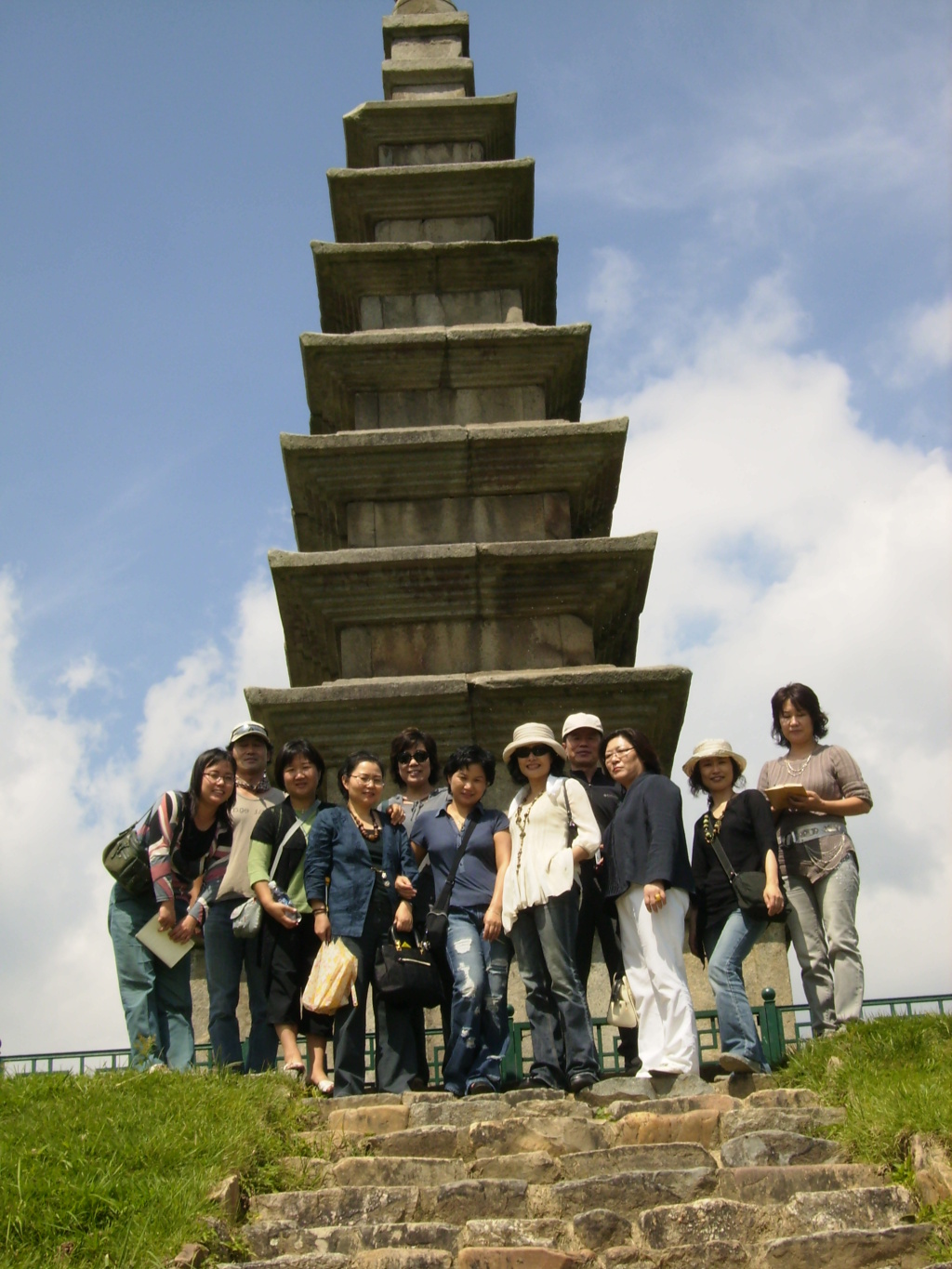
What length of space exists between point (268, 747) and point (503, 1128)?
8.55ft

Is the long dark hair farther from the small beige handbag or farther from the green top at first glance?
the small beige handbag

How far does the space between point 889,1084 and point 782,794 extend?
1.73 metres

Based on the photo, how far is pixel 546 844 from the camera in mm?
6129

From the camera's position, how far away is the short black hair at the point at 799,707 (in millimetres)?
6719

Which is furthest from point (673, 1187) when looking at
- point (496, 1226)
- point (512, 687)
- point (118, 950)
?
point (512, 687)

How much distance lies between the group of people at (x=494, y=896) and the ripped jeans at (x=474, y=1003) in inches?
0.4

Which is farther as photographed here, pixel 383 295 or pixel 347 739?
pixel 383 295

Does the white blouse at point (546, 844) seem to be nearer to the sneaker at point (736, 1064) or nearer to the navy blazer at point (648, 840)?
the navy blazer at point (648, 840)

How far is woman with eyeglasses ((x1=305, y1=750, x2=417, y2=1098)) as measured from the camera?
5883 mm

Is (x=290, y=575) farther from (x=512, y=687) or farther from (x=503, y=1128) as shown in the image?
(x=503, y=1128)

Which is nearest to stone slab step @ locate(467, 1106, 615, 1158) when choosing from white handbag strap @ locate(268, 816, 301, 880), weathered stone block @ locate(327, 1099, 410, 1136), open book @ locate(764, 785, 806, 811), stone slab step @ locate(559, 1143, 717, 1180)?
stone slab step @ locate(559, 1143, 717, 1180)

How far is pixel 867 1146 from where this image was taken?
15.2 ft

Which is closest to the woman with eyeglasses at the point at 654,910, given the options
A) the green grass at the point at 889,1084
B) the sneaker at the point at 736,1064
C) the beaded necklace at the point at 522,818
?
the sneaker at the point at 736,1064

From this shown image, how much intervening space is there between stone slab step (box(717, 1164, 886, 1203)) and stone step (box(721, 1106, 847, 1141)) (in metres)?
0.41
